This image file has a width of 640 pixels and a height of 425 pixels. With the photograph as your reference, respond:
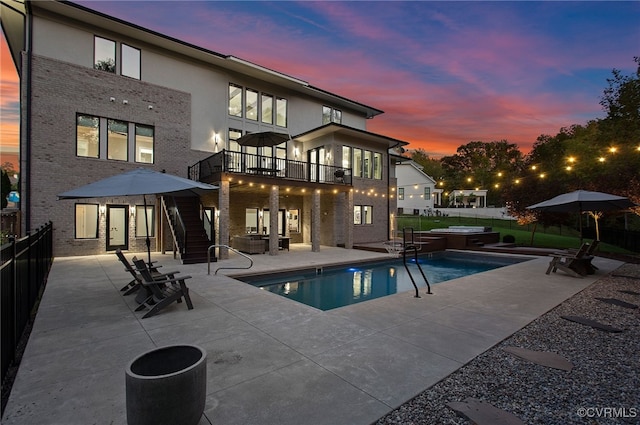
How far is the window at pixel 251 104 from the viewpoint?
56.4ft

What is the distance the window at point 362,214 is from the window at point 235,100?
28.5 ft

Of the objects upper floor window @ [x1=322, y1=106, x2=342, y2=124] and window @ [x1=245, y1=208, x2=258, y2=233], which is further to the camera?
upper floor window @ [x1=322, y1=106, x2=342, y2=124]

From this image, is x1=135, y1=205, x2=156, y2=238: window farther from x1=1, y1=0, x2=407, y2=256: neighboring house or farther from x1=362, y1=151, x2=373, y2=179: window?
x1=362, y1=151, x2=373, y2=179: window

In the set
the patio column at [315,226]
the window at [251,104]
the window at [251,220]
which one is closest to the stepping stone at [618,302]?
the patio column at [315,226]

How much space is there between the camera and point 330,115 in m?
21.1

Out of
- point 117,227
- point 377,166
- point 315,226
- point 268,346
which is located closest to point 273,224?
point 315,226

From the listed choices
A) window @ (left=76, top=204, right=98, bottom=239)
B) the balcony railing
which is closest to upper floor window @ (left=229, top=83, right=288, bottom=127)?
the balcony railing

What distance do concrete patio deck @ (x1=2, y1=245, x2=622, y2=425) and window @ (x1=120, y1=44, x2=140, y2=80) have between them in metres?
10.1

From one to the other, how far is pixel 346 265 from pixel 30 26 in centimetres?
1496

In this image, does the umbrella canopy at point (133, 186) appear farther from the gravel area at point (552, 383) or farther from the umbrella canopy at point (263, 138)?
the umbrella canopy at point (263, 138)

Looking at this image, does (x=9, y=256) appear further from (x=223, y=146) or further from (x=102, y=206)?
(x=223, y=146)

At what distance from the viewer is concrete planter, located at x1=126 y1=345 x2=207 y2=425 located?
210cm

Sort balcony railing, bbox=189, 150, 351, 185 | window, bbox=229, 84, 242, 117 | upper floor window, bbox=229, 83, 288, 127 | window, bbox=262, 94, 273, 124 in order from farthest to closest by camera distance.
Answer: window, bbox=262, 94, 273, 124 → upper floor window, bbox=229, 83, 288, 127 → window, bbox=229, 84, 242, 117 → balcony railing, bbox=189, 150, 351, 185

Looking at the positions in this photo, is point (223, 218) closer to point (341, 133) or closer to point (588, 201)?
point (341, 133)
